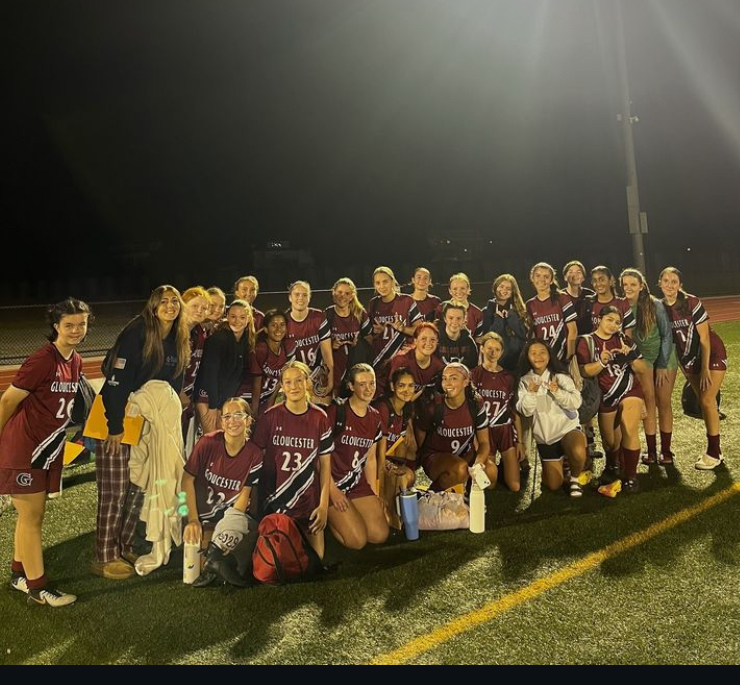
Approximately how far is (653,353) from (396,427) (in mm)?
2524

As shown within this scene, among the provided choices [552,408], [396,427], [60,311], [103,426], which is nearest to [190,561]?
[103,426]

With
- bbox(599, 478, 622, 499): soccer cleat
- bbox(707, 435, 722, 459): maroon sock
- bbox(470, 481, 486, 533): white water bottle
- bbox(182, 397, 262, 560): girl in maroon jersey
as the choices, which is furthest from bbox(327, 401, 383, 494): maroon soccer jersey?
bbox(707, 435, 722, 459): maroon sock

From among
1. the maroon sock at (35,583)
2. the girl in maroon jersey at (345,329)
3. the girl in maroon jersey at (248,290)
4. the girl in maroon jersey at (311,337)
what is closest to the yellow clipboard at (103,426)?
the maroon sock at (35,583)

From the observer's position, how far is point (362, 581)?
12.2 ft

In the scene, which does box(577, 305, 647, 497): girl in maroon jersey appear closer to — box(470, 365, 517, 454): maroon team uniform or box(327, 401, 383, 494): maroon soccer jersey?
box(470, 365, 517, 454): maroon team uniform

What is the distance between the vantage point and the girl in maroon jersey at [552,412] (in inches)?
200

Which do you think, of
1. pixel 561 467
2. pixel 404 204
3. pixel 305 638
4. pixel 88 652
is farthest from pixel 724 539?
pixel 404 204

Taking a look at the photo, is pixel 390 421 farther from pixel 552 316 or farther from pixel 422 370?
pixel 552 316

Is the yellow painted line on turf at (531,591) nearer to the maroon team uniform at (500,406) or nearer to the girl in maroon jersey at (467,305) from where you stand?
the maroon team uniform at (500,406)

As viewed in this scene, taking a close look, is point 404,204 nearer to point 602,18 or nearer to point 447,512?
point 602,18

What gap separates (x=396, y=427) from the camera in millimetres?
4691

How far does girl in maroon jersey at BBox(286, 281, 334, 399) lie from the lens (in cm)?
556

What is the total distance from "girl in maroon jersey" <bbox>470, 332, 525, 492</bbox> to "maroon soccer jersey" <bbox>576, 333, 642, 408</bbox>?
65 cm
